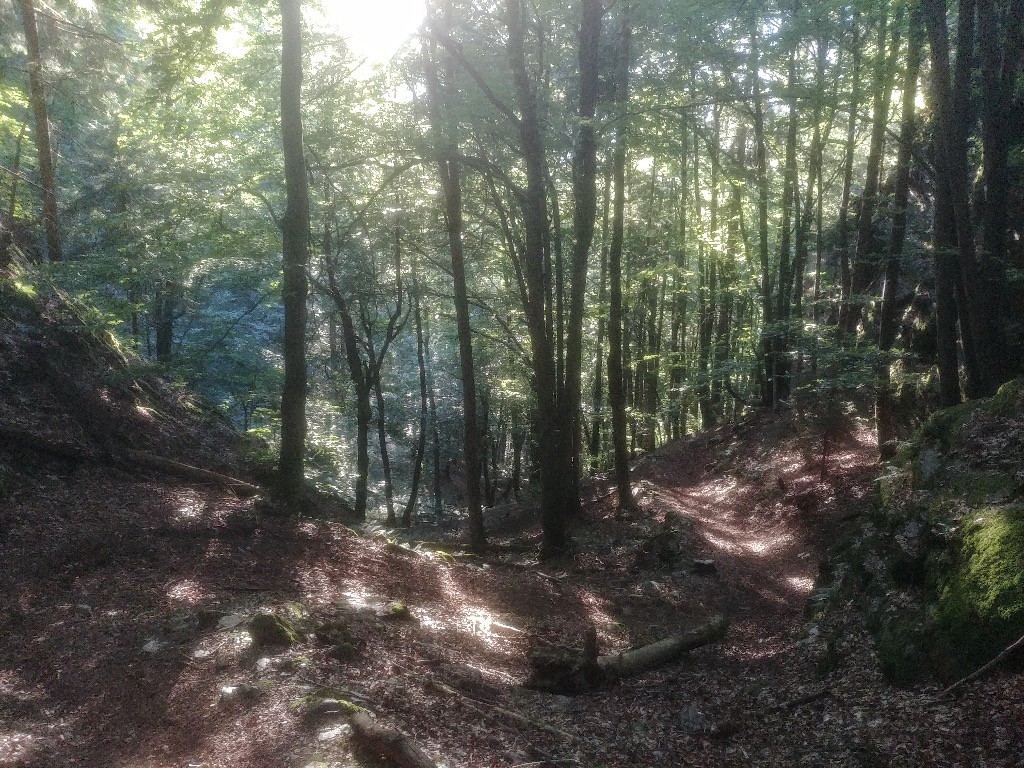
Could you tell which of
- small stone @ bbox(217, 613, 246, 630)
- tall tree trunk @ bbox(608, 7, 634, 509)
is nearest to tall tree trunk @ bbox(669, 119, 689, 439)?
tall tree trunk @ bbox(608, 7, 634, 509)

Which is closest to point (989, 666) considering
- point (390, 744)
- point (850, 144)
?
point (390, 744)

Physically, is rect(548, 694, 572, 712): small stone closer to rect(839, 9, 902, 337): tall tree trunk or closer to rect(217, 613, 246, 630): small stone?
rect(217, 613, 246, 630): small stone

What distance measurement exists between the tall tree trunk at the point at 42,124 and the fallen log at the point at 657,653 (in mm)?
13820

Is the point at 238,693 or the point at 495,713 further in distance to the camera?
the point at 495,713

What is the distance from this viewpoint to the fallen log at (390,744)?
4230 millimetres

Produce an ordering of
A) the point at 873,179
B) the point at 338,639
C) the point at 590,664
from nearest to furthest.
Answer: the point at 338,639 < the point at 590,664 < the point at 873,179

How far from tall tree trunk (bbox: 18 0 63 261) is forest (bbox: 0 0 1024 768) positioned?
10 cm

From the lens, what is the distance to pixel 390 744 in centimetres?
430

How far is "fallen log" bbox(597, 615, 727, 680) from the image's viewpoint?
7188 millimetres

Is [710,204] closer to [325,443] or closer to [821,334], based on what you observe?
[821,334]

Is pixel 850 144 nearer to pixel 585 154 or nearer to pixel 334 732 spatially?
pixel 585 154

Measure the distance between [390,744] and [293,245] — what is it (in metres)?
7.60

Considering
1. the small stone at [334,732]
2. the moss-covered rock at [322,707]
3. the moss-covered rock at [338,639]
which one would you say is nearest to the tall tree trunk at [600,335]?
the moss-covered rock at [338,639]

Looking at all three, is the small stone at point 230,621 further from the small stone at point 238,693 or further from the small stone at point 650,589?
the small stone at point 650,589
